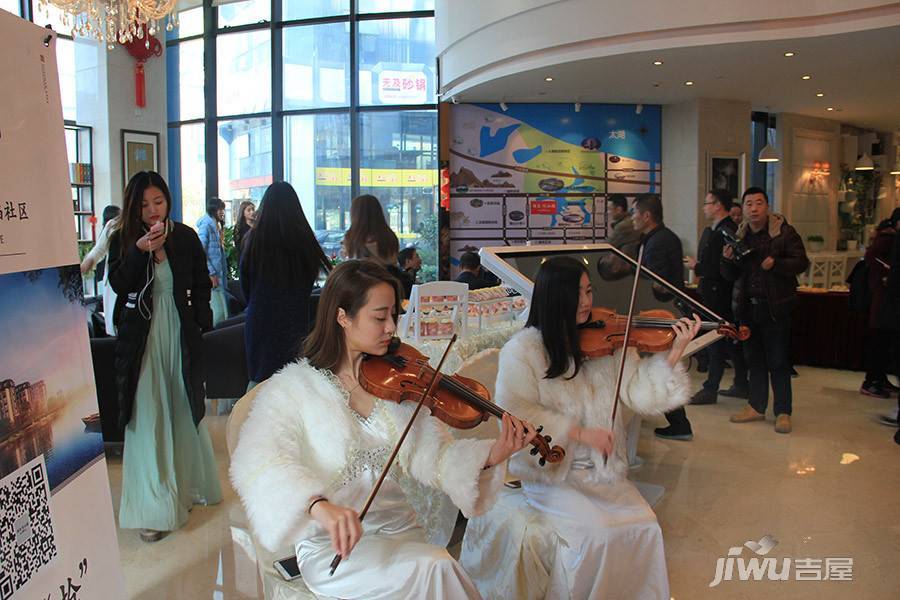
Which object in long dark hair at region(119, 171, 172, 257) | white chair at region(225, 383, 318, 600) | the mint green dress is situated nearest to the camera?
white chair at region(225, 383, 318, 600)

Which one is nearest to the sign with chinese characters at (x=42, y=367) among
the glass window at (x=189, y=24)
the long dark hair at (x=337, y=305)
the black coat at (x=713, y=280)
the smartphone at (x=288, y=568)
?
the smartphone at (x=288, y=568)

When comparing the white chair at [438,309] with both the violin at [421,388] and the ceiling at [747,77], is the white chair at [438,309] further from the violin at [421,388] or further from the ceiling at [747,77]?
the ceiling at [747,77]

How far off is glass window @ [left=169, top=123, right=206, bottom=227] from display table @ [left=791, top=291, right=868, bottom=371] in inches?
351

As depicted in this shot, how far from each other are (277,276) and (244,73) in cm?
888

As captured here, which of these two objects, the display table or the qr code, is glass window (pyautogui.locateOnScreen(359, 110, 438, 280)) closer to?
the display table

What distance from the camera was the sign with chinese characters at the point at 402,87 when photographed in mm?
11008

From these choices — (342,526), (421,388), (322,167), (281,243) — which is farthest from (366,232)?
(322,167)

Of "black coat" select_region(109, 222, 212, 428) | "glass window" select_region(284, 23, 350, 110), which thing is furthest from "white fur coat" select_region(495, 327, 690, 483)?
"glass window" select_region(284, 23, 350, 110)

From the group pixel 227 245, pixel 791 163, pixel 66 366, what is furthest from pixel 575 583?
pixel 791 163

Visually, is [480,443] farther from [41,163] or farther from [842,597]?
[842,597]

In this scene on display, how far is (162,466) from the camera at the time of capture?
338 centimetres

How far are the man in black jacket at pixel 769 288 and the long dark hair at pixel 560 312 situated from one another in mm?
3004

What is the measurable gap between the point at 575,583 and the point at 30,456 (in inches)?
61.6

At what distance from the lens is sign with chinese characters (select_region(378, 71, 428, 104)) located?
11.0 meters
